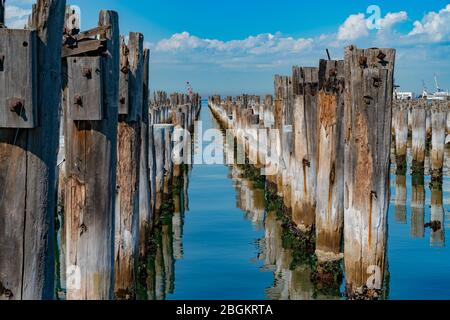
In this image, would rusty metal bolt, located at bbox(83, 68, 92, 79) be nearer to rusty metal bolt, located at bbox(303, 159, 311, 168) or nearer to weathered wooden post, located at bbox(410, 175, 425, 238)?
rusty metal bolt, located at bbox(303, 159, 311, 168)

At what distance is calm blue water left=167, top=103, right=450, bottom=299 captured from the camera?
7.74m

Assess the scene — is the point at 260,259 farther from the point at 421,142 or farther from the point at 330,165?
the point at 421,142

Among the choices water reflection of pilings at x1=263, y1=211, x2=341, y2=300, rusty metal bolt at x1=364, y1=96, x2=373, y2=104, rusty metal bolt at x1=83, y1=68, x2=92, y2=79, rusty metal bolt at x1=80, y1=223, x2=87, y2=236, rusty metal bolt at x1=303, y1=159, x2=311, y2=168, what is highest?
rusty metal bolt at x1=83, y1=68, x2=92, y2=79

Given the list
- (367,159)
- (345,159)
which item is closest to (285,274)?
(345,159)

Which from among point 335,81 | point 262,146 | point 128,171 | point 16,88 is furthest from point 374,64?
point 262,146

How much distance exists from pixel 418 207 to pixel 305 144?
425cm

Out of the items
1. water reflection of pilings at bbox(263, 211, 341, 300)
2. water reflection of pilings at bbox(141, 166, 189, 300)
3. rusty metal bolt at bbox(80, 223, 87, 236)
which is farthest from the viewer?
water reflection of pilings at bbox(141, 166, 189, 300)

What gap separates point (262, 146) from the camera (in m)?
16.0

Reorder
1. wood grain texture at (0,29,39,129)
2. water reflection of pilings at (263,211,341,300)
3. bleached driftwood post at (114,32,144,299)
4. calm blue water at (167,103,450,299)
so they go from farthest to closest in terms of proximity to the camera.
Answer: calm blue water at (167,103,450,299), water reflection of pilings at (263,211,341,300), bleached driftwood post at (114,32,144,299), wood grain texture at (0,29,39,129)

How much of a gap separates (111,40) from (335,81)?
10.9 ft

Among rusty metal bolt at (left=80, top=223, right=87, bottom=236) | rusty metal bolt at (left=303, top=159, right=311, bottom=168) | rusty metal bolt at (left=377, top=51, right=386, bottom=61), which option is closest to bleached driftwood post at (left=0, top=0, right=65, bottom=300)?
rusty metal bolt at (left=80, top=223, right=87, bottom=236)

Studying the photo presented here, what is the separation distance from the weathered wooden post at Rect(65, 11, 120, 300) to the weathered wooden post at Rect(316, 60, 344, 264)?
330 centimetres

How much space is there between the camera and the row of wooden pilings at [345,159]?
608 cm
